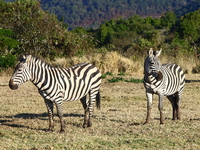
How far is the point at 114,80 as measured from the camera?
63.8 ft

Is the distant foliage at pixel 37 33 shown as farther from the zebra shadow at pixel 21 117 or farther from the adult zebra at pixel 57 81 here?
the adult zebra at pixel 57 81

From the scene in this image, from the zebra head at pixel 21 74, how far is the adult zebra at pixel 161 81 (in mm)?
2869

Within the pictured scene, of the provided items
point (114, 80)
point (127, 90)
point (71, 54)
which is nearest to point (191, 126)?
point (127, 90)

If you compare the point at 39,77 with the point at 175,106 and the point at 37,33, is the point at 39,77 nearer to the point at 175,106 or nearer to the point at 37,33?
the point at 175,106

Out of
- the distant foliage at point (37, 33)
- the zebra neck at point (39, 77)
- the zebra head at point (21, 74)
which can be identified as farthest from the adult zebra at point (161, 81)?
the distant foliage at point (37, 33)

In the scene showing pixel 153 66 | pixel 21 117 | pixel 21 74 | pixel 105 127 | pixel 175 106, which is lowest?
pixel 105 127

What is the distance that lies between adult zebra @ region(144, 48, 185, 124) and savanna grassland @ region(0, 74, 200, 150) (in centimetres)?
53

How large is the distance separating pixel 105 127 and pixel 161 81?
5.97 ft

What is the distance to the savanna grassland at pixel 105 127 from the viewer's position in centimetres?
777

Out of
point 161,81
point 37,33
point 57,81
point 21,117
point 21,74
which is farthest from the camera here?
point 37,33

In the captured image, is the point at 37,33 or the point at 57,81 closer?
the point at 57,81

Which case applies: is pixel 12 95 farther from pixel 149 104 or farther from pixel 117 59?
pixel 117 59

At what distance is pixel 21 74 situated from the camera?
8.75 meters

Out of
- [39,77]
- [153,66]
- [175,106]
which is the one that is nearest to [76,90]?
[39,77]
